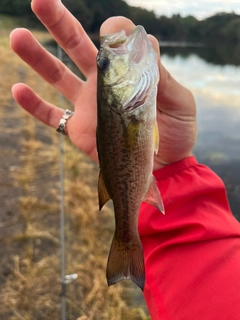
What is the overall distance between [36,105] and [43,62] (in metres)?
0.32

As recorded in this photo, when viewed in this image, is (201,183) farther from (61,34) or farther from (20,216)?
(20,216)

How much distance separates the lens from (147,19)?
41.7 feet

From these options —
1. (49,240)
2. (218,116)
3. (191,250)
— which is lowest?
(218,116)

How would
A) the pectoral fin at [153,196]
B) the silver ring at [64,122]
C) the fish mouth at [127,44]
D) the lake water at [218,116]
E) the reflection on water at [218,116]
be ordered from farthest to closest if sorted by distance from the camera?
the reflection on water at [218,116] < the lake water at [218,116] < the silver ring at [64,122] < the pectoral fin at [153,196] < the fish mouth at [127,44]

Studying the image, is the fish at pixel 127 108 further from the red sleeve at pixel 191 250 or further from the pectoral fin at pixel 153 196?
the red sleeve at pixel 191 250

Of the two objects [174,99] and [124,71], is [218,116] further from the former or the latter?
[124,71]

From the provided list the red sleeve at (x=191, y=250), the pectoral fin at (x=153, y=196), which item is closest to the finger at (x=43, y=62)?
the red sleeve at (x=191, y=250)

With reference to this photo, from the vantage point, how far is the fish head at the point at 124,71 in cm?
110

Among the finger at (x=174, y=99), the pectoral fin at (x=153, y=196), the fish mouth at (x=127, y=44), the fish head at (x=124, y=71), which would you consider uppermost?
the fish mouth at (x=127, y=44)

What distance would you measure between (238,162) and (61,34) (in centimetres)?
606

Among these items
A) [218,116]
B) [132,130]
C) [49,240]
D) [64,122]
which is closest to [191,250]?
[132,130]

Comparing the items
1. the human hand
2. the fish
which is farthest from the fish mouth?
the human hand

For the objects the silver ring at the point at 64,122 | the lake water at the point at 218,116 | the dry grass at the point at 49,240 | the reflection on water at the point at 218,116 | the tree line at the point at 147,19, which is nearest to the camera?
the silver ring at the point at 64,122

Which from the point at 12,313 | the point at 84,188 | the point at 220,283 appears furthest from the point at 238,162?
the point at 220,283
